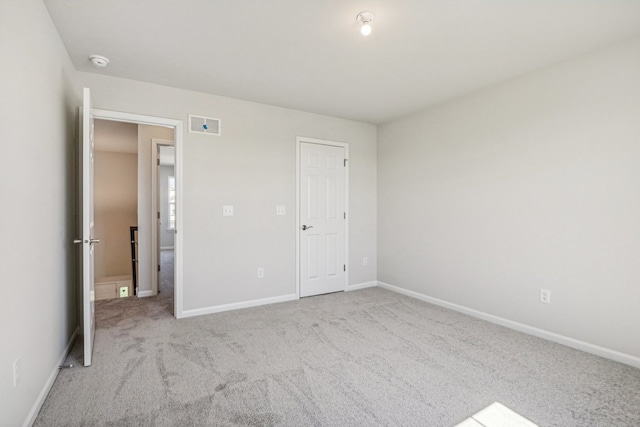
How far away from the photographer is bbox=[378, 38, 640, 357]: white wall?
2.48 m

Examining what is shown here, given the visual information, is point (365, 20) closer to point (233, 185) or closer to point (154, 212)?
point (233, 185)

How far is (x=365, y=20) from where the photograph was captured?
2160 millimetres

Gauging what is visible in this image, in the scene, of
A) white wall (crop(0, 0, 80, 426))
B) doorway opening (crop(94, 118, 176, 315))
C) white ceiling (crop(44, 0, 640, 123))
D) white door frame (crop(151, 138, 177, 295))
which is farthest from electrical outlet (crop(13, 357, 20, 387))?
doorway opening (crop(94, 118, 176, 315))

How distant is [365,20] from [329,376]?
2487mm

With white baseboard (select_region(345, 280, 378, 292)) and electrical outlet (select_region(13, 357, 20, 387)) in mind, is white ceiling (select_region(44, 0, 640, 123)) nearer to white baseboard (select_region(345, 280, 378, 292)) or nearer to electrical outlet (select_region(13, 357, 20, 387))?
electrical outlet (select_region(13, 357, 20, 387))

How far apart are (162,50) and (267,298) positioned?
286cm

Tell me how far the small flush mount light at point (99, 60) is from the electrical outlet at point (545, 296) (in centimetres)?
441

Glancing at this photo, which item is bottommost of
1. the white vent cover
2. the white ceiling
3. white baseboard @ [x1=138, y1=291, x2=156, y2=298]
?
white baseboard @ [x1=138, y1=291, x2=156, y2=298]

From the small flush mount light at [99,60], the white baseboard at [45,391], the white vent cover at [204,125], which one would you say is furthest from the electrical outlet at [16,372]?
the white vent cover at [204,125]

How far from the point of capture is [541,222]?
9.68ft

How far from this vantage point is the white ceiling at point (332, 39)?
207 cm

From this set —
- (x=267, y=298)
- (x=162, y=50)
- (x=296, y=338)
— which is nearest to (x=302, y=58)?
(x=162, y=50)

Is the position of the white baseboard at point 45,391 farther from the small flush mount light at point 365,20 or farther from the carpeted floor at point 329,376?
the small flush mount light at point 365,20

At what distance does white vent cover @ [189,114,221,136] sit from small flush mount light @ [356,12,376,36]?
6.91ft
